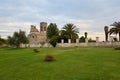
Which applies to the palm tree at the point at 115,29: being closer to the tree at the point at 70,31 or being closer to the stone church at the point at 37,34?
the tree at the point at 70,31

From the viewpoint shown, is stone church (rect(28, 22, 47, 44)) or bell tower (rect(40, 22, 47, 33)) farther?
bell tower (rect(40, 22, 47, 33))

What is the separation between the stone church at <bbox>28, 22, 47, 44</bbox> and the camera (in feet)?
Answer: 367

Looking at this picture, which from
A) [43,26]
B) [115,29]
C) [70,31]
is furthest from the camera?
[43,26]

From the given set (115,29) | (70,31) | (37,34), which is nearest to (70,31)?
(70,31)

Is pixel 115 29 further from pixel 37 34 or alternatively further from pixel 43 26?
pixel 43 26

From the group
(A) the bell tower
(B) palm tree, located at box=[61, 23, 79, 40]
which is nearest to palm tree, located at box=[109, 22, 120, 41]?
(B) palm tree, located at box=[61, 23, 79, 40]

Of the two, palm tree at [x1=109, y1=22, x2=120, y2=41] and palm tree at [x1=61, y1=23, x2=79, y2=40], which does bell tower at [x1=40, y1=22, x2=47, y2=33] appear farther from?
palm tree at [x1=109, y1=22, x2=120, y2=41]

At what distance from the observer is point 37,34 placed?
11381 centimetres

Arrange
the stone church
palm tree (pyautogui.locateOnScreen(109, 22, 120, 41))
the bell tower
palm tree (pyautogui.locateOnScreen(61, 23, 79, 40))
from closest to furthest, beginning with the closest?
palm tree (pyautogui.locateOnScreen(109, 22, 120, 41))
palm tree (pyautogui.locateOnScreen(61, 23, 79, 40))
the stone church
the bell tower

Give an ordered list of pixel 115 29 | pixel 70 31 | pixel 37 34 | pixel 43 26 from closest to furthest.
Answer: pixel 115 29, pixel 70 31, pixel 37 34, pixel 43 26

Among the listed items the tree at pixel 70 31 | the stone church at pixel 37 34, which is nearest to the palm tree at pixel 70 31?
the tree at pixel 70 31

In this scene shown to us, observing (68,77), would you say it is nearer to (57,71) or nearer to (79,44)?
(57,71)

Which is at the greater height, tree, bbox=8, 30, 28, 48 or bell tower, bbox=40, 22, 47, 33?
bell tower, bbox=40, 22, 47, 33

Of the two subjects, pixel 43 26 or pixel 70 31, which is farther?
pixel 43 26
